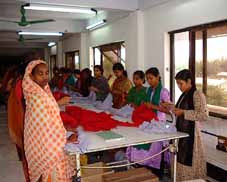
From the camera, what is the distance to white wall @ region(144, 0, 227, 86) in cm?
322

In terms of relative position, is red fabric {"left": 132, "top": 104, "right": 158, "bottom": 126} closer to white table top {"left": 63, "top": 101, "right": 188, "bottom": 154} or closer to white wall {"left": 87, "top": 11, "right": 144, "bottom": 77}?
white table top {"left": 63, "top": 101, "right": 188, "bottom": 154}

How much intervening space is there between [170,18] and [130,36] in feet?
3.85

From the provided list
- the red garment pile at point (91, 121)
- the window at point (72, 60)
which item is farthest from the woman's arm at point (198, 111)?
the window at point (72, 60)

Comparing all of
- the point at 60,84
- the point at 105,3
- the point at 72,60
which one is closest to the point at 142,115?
the point at 105,3

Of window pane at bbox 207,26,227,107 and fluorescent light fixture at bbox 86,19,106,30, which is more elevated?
fluorescent light fixture at bbox 86,19,106,30

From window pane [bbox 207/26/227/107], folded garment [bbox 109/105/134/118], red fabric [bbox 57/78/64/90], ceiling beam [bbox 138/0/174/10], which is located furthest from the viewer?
red fabric [bbox 57/78/64/90]

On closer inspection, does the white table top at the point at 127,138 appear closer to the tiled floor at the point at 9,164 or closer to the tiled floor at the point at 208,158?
the tiled floor at the point at 208,158

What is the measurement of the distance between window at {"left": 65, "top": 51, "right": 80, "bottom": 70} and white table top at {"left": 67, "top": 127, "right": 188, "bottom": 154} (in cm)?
595

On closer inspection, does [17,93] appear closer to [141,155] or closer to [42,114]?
[42,114]

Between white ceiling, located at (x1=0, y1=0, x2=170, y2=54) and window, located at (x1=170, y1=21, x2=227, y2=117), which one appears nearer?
window, located at (x1=170, y1=21, x2=227, y2=117)

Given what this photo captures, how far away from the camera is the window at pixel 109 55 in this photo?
19.1 ft

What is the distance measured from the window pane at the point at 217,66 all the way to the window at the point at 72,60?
5.22 metres

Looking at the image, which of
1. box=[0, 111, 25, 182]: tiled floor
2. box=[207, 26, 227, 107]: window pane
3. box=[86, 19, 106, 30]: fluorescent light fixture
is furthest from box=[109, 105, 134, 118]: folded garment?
box=[86, 19, 106, 30]: fluorescent light fixture

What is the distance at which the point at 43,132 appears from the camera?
1.95 m
